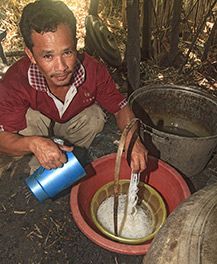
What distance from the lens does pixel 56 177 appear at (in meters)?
1.40

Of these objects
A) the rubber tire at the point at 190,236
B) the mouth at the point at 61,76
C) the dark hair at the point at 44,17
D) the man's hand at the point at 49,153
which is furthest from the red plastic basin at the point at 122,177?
the dark hair at the point at 44,17

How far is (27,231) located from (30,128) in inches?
33.7

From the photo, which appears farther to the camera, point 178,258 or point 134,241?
point 134,241

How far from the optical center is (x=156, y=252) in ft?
3.30

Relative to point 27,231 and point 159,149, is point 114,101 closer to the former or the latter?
point 159,149

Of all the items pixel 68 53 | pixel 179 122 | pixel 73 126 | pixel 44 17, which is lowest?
pixel 179 122

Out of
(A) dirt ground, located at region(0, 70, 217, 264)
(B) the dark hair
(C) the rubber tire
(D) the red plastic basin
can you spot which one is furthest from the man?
(A) dirt ground, located at region(0, 70, 217, 264)

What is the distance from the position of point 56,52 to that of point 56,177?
2.52ft

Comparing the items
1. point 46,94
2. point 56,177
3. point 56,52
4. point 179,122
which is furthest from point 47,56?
point 179,122

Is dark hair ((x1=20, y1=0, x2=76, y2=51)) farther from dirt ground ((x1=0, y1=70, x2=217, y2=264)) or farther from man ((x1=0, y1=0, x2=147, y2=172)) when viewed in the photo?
dirt ground ((x1=0, y1=70, x2=217, y2=264))

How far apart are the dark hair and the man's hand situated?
0.62m

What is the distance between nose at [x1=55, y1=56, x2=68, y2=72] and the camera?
1414 mm

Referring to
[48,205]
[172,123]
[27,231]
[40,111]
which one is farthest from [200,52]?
[27,231]

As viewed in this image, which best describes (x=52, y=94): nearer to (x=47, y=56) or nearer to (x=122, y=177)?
(x=47, y=56)
